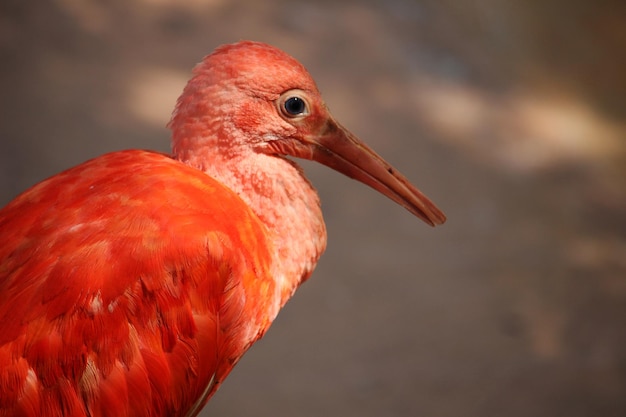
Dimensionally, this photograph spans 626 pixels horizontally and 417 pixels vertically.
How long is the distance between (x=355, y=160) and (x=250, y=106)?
288mm

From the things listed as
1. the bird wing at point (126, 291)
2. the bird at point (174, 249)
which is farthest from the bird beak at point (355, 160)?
the bird wing at point (126, 291)

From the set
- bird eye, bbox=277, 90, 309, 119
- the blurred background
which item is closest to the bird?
bird eye, bbox=277, 90, 309, 119

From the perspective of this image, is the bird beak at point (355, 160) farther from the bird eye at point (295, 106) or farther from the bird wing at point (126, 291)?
the bird wing at point (126, 291)

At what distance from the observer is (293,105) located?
1.72 m

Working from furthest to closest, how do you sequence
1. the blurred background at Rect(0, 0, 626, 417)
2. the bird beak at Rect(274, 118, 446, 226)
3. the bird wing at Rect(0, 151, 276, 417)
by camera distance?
the blurred background at Rect(0, 0, 626, 417) < the bird beak at Rect(274, 118, 446, 226) < the bird wing at Rect(0, 151, 276, 417)

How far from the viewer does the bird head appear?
166 cm

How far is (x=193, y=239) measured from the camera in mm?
1502

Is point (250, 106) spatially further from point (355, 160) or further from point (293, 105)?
point (355, 160)

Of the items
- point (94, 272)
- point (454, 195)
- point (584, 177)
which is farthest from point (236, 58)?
point (584, 177)

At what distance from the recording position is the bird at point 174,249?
1421mm

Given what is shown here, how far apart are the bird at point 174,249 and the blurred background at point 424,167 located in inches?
50.7

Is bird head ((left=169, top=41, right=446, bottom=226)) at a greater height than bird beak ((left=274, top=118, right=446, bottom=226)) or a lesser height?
lesser

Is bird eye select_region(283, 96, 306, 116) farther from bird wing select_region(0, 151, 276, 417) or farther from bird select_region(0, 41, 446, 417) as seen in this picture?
bird wing select_region(0, 151, 276, 417)

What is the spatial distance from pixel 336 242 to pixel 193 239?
1.87m
